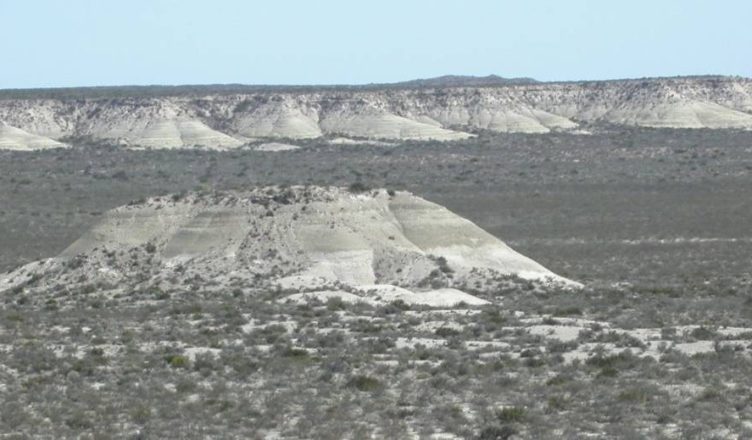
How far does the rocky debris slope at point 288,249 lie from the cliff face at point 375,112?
267 feet

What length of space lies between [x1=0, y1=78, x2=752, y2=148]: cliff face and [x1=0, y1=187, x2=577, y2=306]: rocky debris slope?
81.5m

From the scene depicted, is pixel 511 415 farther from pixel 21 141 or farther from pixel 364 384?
pixel 21 141

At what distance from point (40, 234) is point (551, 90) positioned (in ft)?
346

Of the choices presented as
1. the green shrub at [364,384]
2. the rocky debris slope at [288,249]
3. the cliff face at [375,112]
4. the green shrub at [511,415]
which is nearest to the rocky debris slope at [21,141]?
the cliff face at [375,112]

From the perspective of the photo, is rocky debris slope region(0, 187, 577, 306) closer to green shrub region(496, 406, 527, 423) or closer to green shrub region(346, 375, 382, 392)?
green shrub region(346, 375, 382, 392)

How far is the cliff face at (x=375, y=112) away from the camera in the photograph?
13462 centimetres

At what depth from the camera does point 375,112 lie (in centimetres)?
14200

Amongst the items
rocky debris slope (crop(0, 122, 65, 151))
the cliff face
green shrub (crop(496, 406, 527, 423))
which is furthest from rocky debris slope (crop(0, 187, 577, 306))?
the cliff face

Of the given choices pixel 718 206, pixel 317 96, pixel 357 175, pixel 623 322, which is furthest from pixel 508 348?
pixel 317 96

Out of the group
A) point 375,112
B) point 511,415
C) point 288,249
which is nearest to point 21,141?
point 375,112

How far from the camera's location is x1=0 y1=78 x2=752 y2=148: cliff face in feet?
442

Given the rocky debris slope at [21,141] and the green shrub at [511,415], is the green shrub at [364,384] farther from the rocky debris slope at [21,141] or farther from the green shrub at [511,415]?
the rocky debris slope at [21,141]

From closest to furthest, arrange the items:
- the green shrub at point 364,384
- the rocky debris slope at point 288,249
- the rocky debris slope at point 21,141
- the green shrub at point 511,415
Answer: the green shrub at point 511,415, the green shrub at point 364,384, the rocky debris slope at point 288,249, the rocky debris slope at point 21,141

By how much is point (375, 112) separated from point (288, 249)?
102m
